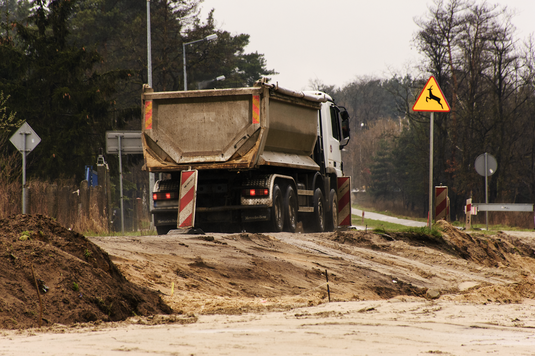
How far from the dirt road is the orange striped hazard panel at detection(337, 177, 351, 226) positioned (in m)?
4.39

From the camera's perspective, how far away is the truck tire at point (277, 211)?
44.4 ft

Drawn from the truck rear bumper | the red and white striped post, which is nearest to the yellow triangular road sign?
the truck rear bumper

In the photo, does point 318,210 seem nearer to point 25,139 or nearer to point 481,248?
point 481,248

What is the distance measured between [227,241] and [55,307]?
505cm

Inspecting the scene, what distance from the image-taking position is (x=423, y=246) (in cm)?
1352

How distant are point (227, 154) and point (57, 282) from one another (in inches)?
286

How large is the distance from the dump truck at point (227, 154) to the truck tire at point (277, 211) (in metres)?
0.02

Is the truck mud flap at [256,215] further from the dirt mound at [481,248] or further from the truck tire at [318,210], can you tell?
the dirt mound at [481,248]

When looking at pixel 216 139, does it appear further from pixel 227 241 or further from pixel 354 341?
pixel 354 341

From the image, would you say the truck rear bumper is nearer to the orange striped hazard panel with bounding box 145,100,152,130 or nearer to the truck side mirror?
the orange striped hazard panel with bounding box 145,100,152,130

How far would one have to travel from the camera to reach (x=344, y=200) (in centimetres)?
1839

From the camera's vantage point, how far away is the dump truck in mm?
12844

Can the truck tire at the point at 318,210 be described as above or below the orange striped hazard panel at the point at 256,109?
below

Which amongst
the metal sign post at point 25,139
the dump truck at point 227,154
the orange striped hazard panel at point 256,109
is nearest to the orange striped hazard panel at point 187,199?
the dump truck at point 227,154
